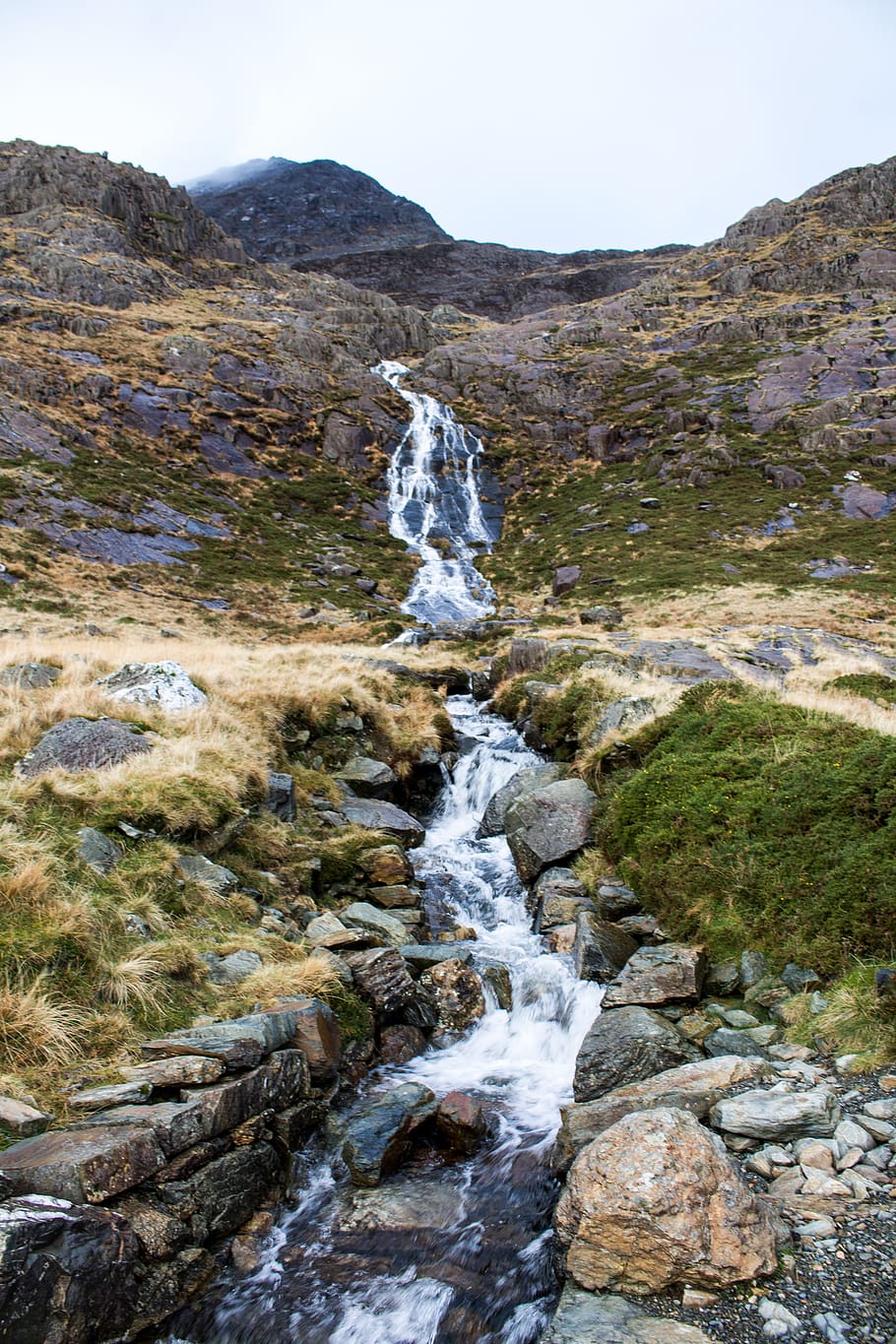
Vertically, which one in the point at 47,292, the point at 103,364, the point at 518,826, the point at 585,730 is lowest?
the point at 518,826

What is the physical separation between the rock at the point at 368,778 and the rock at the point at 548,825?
2934 mm

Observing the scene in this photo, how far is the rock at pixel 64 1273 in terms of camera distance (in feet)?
12.7

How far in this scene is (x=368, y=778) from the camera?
14.8 m

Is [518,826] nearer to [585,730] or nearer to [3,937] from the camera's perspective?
[585,730]

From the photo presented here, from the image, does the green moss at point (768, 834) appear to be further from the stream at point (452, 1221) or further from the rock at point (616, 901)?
the stream at point (452, 1221)

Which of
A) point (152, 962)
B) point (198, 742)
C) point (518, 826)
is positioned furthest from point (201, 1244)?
point (518, 826)

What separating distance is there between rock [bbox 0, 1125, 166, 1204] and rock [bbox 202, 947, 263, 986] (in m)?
2.27

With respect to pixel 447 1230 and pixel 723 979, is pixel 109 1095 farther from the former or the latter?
pixel 723 979

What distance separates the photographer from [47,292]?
262 feet

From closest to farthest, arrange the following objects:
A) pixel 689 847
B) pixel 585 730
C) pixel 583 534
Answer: pixel 689 847, pixel 585 730, pixel 583 534

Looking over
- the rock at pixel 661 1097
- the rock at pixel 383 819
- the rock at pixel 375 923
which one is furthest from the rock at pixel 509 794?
the rock at pixel 661 1097

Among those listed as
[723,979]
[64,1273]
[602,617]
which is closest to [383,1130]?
[64,1273]

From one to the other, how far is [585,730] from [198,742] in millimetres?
7970

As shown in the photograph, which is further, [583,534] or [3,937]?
[583,534]
